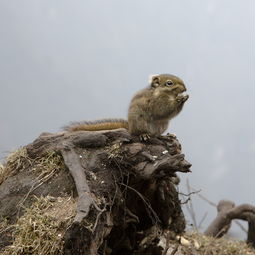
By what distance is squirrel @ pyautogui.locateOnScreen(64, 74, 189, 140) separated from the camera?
210 inches

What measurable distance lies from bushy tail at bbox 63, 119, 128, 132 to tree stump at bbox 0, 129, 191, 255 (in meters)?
0.35

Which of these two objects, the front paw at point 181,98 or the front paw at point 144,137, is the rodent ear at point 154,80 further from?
the front paw at point 144,137

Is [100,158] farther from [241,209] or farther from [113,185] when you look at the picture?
[241,209]

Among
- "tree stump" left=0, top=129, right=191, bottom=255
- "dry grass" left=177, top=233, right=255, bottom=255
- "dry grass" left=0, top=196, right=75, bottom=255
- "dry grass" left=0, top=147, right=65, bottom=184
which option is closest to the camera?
"dry grass" left=0, top=196, right=75, bottom=255

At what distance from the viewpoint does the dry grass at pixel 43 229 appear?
4.02m

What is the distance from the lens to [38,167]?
488 cm

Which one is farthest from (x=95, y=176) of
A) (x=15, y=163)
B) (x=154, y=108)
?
(x=154, y=108)

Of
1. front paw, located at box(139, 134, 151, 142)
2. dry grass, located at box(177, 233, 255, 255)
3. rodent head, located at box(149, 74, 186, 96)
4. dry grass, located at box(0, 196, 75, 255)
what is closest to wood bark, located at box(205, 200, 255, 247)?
dry grass, located at box(177, 233, 255, 255)

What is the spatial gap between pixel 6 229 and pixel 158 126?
203 centimetres

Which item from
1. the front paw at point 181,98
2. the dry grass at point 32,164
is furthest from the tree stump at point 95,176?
the front paw at point 181,98

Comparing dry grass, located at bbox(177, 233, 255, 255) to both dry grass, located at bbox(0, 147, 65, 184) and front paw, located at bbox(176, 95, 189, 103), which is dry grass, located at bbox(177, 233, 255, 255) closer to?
front paw, located at bbox(176, 95, 189, 103)

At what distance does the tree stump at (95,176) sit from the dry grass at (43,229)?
71 mm

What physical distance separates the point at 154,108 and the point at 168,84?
0.34 m

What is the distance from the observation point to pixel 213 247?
7.43 meters
